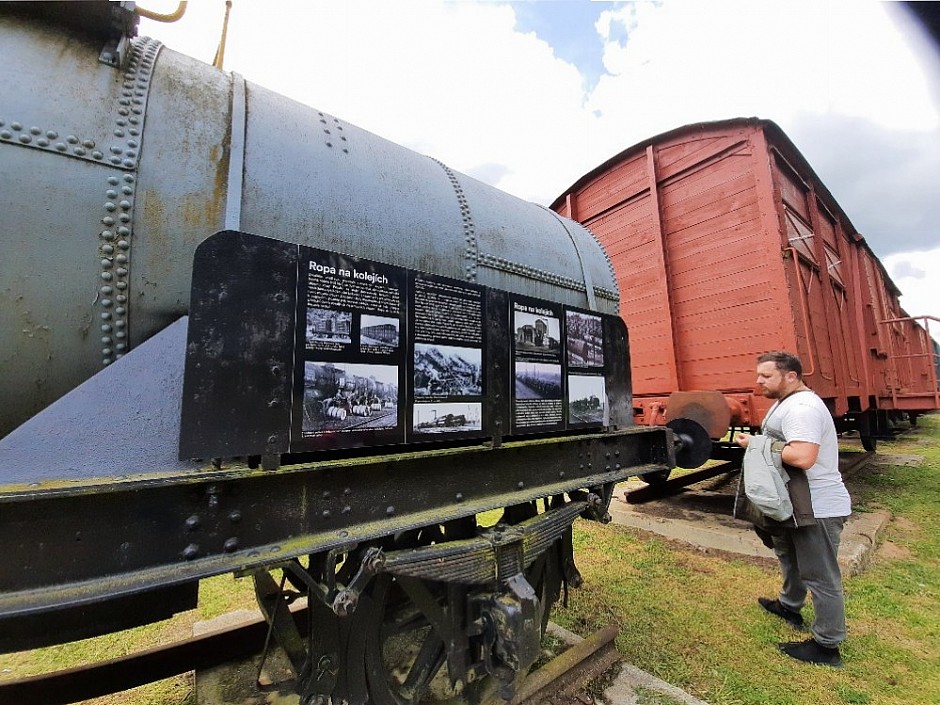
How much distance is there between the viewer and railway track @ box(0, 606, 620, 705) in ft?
8.35

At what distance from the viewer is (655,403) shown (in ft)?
18.3

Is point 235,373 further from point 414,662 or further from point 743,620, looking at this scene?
point 743,620

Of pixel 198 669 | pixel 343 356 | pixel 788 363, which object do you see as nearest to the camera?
pixel 343 356

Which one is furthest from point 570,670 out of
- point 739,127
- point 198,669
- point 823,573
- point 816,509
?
→ point 739,127

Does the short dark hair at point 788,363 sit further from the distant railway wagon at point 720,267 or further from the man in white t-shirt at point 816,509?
the distant railway wagon at point 720,267

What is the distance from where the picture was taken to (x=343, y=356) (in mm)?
1760

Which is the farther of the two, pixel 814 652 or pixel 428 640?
pixel 814 652

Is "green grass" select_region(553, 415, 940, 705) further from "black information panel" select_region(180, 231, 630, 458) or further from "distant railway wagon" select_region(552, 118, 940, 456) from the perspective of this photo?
"black information panel" select_region(180, 231, 630, 458)

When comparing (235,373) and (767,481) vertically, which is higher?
(235,373)

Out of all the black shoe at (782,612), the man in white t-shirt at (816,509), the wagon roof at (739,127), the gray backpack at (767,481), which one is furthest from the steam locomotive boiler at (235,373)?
the wagon roof at (739,127)

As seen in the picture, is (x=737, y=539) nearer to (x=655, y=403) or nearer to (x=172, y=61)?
(x=655, y=403)

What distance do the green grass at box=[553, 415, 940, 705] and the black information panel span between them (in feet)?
7.16

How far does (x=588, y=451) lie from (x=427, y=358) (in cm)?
142

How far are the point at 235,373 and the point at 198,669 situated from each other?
268 cm
